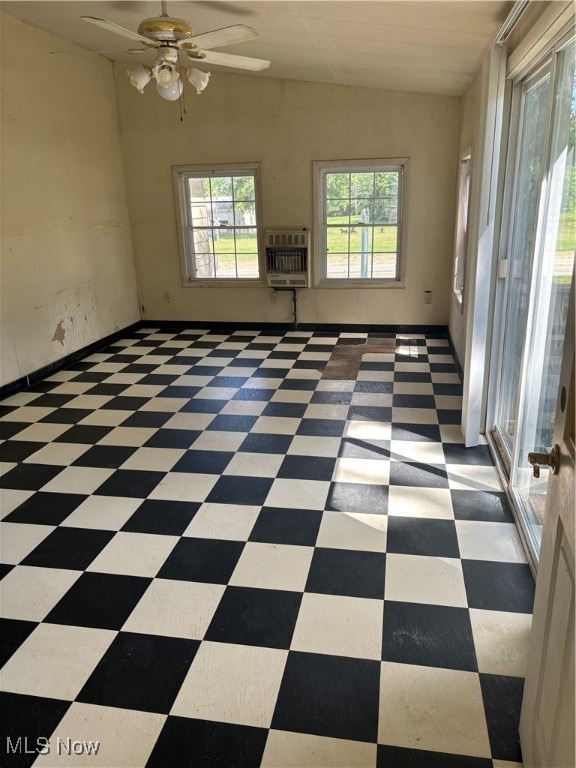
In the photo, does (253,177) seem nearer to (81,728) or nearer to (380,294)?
(380,294)

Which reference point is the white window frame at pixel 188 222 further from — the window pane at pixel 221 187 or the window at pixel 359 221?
the window at pixel 359 221

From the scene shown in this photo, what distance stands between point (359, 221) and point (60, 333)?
363 centimetres

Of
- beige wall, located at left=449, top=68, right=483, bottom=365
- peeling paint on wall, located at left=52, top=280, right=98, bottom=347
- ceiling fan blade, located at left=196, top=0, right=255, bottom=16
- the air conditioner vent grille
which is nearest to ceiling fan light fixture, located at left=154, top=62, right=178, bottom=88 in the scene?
ceiling fan blade, located at left=196, top=0, right=255, bottom=16

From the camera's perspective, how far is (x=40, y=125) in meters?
5.21

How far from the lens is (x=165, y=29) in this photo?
9.75 feet

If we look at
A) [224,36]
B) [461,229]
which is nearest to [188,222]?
[461,229]

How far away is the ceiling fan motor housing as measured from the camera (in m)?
2.94

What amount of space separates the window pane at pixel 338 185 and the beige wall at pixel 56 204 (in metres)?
2.58

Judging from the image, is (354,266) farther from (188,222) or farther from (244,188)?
(188,222)

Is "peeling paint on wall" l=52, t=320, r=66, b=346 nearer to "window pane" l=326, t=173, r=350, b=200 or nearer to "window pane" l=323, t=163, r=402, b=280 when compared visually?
"window pane" l=323, t=163, r=402, b=280

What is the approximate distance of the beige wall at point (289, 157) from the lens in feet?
20.0

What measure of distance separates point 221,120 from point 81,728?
6.28 m

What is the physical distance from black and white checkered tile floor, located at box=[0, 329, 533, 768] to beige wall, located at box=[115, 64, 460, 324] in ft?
8.63

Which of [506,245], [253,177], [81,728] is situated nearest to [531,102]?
[506,245]
